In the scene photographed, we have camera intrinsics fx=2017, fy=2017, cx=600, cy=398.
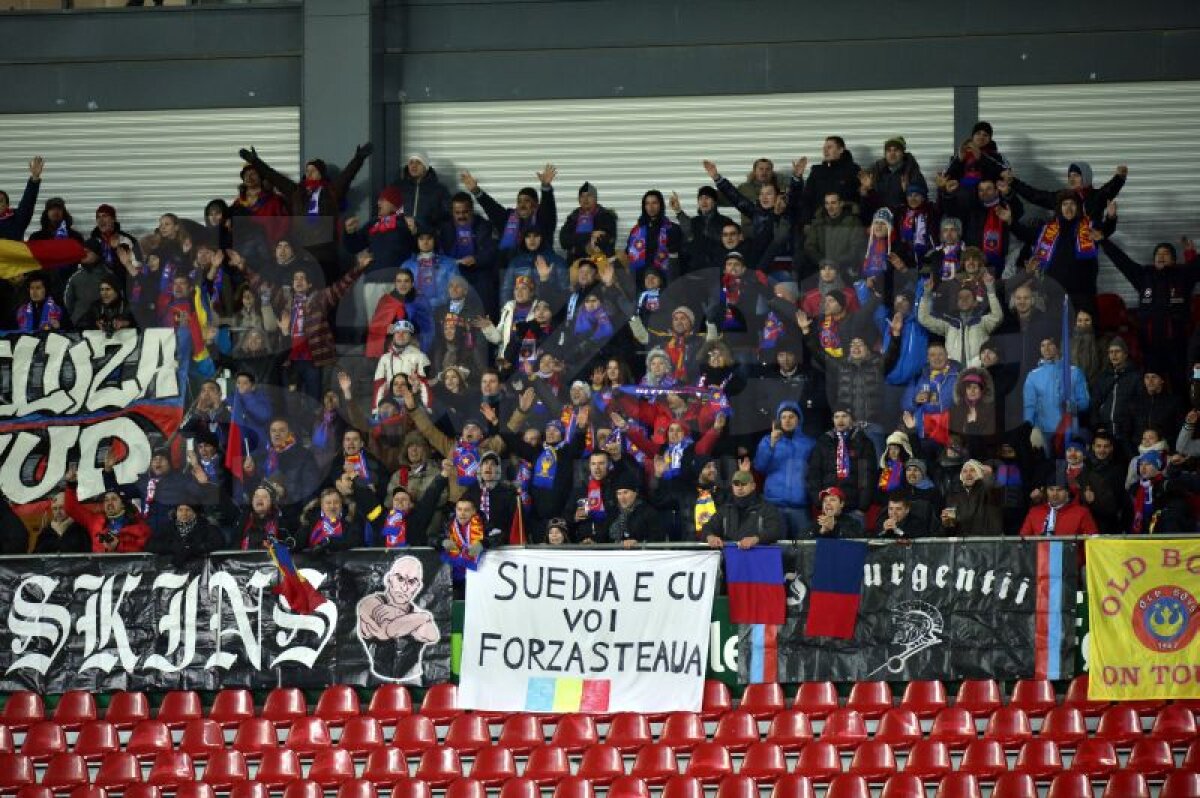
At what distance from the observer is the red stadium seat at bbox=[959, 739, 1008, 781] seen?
48.6 feet

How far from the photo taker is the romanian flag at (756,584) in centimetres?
1630

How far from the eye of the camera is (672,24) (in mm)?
21562

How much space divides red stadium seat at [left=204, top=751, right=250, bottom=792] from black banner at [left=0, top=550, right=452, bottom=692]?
1.13 metres

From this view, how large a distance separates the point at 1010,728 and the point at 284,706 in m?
5.94

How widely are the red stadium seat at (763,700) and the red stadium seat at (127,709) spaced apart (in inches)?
198

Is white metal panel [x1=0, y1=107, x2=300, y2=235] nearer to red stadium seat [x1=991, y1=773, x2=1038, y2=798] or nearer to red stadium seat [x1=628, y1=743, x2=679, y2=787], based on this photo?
red stadium seat [x1=628, y1=743, x2=679, y2=787]

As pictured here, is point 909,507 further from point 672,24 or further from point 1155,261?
point 672,24

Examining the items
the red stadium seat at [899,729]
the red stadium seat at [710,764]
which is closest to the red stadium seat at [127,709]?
the red stadium seat at [710,764]

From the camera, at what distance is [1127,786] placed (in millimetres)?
14258

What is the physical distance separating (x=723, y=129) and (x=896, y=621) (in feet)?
23.6

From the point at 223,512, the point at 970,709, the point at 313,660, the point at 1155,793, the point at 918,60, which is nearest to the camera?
the point at 1155,793

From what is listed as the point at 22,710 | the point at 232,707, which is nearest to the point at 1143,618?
the point at 232,707

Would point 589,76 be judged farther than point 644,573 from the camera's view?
Yes

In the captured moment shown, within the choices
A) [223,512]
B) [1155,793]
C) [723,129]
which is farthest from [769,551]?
[723,129]
